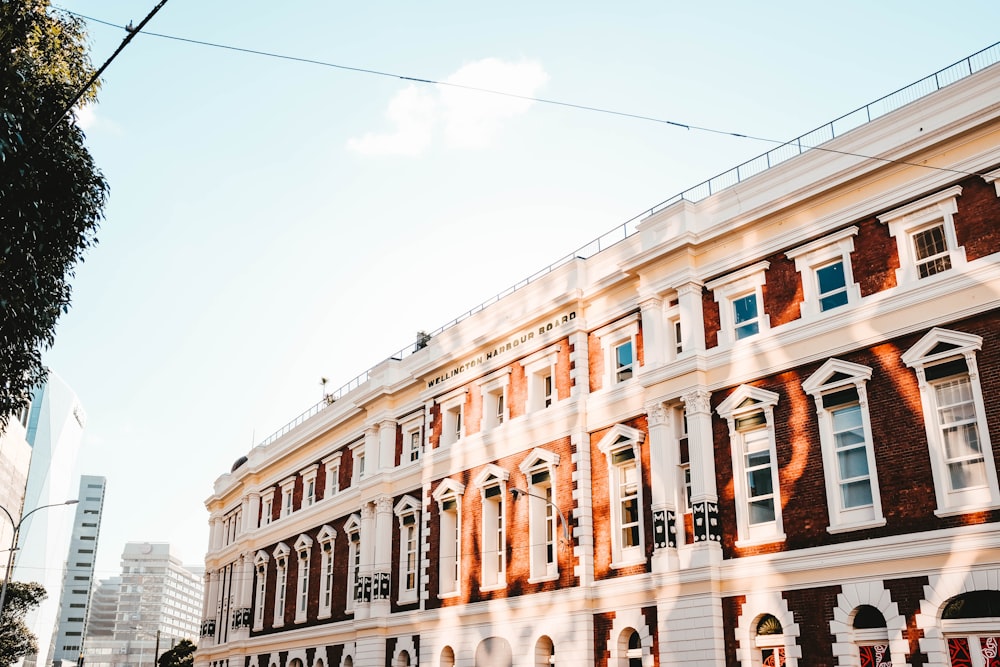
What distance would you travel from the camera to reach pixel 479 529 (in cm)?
3472

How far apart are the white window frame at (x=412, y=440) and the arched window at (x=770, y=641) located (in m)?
18.8

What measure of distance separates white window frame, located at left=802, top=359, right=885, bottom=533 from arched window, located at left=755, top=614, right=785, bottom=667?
2.81 metres

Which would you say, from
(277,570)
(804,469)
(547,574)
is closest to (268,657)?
(277,570)

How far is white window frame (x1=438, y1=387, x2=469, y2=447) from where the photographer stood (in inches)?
1485

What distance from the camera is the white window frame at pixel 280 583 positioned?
49.6 meters

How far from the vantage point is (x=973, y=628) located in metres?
20.1

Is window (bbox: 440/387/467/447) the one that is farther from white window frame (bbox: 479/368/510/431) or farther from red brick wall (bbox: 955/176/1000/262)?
red brick wall (bbox: 955/176/1000/262)

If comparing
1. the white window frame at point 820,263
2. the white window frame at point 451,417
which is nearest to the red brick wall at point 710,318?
the white window frame at point 820,263

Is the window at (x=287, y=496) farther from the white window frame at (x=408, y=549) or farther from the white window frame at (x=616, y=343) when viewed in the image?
the white window frame at (x=616, y=343)

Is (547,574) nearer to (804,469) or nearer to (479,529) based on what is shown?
(479,529)

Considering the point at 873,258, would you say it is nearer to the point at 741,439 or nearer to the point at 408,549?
the point at 741,439

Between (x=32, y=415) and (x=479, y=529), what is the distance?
14069 centimetres

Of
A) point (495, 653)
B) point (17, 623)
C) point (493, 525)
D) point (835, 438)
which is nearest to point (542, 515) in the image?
point (493, 525)

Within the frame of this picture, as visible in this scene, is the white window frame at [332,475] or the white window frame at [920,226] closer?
the white window frame at [920,226]
